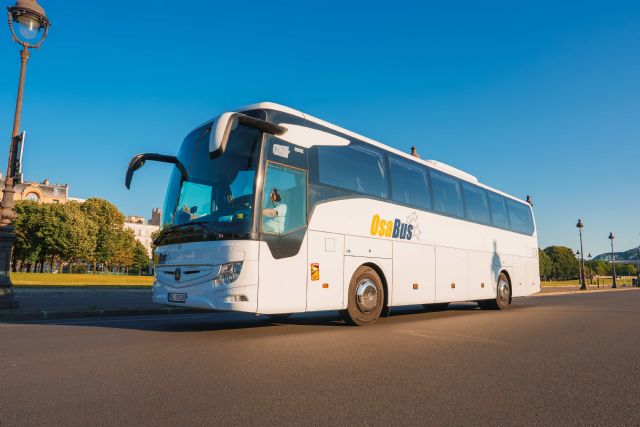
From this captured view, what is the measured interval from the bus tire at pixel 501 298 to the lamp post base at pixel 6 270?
1306 centimetres

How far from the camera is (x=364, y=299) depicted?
30.2ft

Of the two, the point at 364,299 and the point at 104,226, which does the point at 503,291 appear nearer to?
the point at 364,299

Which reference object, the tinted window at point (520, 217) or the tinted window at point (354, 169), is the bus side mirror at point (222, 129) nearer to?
the tinted window at point (354, 169)

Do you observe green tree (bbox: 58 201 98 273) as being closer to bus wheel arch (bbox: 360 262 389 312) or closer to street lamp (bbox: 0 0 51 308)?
street lamp (bbox: 0 0 51 308)

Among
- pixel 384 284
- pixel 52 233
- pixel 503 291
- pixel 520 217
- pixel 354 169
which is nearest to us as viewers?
pixel 354 169

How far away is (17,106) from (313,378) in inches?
444

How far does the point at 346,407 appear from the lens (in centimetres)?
344

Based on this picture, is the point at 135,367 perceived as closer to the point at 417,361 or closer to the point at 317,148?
the point at 417,361

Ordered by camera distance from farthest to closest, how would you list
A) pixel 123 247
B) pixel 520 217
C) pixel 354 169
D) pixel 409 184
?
pixel 123 247
pixel 520 217
pixel 409 184
pixel 354 169

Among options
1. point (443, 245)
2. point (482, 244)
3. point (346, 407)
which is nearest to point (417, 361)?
point (346, 407)

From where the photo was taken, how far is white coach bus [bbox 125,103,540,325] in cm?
731

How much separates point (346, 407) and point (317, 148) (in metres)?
5.93

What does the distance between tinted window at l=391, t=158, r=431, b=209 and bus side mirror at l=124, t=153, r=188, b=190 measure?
15.2 feet

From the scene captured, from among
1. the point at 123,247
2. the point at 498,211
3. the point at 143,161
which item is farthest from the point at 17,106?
the point at 123,247
